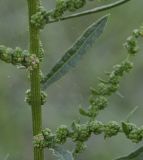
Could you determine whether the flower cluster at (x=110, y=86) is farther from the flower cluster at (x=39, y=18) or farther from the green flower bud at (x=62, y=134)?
the flower cluster at (x=39, y=18)

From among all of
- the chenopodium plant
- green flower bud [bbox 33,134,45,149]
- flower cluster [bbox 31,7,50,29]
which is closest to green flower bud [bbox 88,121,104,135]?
the chenopodium plant

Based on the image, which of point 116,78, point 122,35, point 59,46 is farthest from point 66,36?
point 116,78

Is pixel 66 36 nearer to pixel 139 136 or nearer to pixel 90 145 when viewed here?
pixel 90 145

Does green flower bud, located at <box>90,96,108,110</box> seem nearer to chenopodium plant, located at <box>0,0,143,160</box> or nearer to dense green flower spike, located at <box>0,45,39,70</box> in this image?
chenopodium plant, located at <box>0,0,143,160</box>

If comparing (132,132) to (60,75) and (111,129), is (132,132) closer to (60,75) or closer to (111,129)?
(111,129)

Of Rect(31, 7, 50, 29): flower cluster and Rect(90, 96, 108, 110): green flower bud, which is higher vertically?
Rect(31, 7, 50, 29): flower cluster

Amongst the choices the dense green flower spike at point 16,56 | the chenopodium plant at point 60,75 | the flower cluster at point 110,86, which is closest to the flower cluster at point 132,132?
the chenopodium plant at point 60,75

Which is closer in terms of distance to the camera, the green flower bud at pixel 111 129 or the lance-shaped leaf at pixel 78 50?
the green flower bud at pixel 111 129
